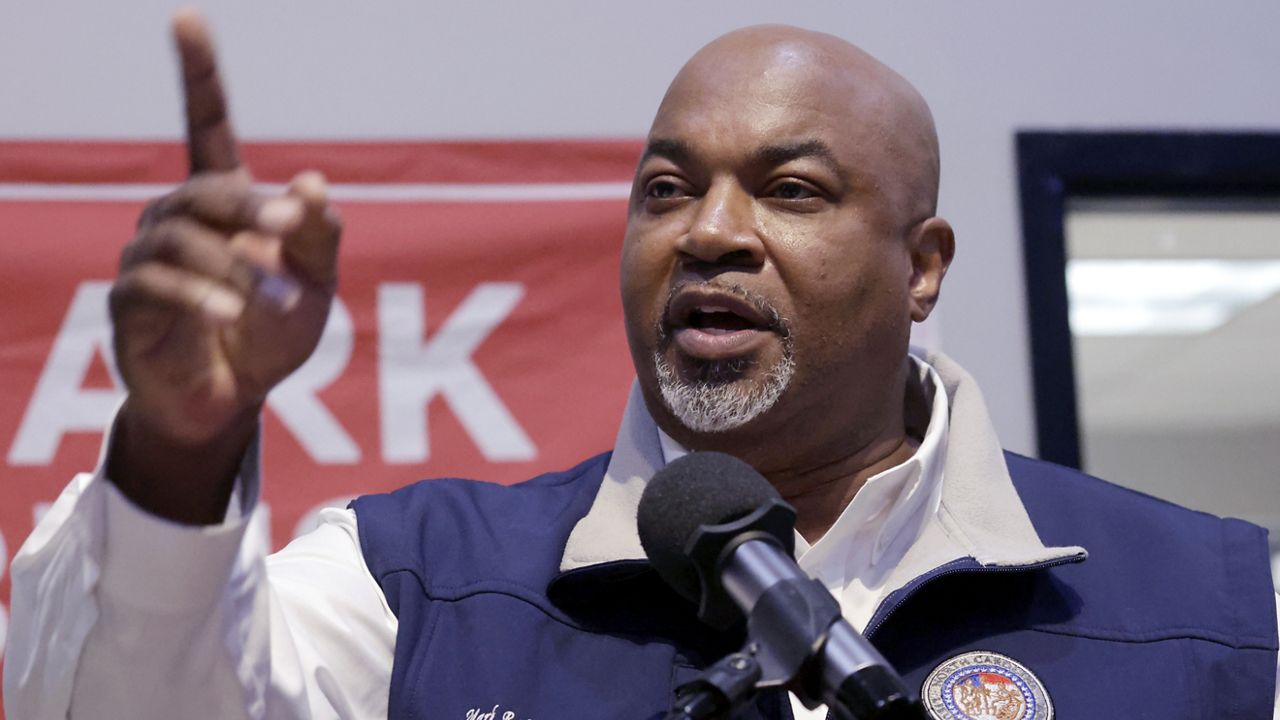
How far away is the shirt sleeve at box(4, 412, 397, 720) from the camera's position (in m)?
1.04

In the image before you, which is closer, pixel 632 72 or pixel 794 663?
pixel 794 663

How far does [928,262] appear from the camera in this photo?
6.21 feet

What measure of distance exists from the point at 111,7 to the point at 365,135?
1.55ft

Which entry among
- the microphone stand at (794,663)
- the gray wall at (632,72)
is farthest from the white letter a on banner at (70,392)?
the microphone stand at (794,663)

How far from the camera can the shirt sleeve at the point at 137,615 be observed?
1045 millimetres

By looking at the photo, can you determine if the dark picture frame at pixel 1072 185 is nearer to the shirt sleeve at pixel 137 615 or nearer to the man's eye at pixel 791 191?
the man's eye at pixel 791 191

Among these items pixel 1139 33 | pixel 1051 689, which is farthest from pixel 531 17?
pixel 1051 689

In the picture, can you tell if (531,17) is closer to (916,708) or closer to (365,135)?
(365,135)

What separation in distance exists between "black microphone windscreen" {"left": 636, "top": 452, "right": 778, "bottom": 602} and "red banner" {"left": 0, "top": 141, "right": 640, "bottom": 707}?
1282 millimetres

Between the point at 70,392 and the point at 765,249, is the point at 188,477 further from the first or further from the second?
the point at 70,392

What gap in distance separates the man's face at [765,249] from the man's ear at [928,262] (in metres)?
0.06

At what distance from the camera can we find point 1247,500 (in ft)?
9.48

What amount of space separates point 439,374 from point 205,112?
4.66 ft

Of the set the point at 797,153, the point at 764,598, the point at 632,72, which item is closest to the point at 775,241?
→ the point at 797,153
